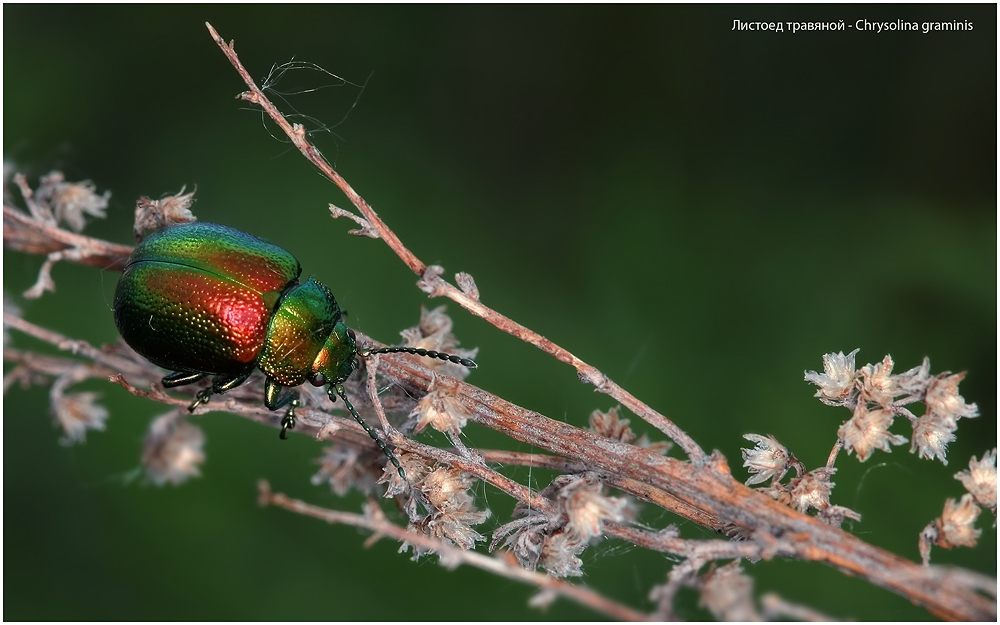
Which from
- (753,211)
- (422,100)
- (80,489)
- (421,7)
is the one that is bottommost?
(80,489)

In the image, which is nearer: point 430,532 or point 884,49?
point 430,532

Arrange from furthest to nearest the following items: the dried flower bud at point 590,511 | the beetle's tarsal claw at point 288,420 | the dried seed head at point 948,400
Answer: the beetle's tarsal claw at point 288,420
the dried seed head at point 948,400
the dried flower bud at point 590,511

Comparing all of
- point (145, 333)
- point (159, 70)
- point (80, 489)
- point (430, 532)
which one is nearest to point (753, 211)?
point (430, 532)

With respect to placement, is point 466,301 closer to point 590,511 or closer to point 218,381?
point 590,511

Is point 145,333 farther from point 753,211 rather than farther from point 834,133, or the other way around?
point 834,133

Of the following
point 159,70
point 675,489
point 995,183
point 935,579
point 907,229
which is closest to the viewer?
point 935,579

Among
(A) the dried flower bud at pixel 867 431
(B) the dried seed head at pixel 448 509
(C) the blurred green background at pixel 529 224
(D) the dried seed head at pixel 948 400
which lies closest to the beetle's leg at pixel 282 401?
(B) the dried seed head at pixel 448 509

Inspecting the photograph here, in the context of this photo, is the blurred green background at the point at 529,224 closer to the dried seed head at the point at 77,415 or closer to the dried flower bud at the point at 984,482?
the dried seed head at the point at 77,415
